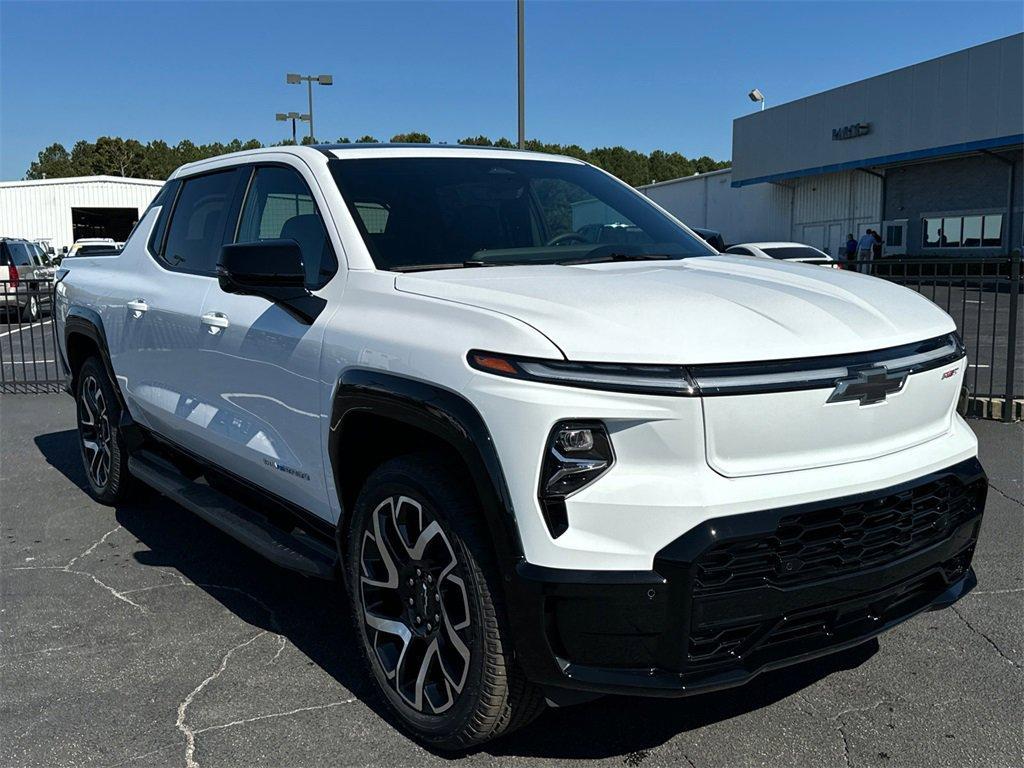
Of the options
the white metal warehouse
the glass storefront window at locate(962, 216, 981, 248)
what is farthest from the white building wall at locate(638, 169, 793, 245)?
the white metal warehouse

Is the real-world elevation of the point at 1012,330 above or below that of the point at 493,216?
below

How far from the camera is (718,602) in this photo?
248 cm

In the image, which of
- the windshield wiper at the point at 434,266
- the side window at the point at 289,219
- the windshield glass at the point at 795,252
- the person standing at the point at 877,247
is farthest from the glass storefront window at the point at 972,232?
the windshield wiper at the point at 434,266

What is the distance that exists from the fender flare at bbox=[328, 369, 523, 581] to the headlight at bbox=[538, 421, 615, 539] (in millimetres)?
107

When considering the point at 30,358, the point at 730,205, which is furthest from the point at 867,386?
the point at 730,205

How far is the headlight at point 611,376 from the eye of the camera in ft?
8.11

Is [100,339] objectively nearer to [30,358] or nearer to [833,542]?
[833,542]

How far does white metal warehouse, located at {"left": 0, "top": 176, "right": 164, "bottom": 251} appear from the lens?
54.2 meters

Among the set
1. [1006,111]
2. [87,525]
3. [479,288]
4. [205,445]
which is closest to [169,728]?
[205,445]

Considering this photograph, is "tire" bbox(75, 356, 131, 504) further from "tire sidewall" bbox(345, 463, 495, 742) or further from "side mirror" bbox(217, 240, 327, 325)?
"tire sidewall" bbox(345, 463, 495, 742)

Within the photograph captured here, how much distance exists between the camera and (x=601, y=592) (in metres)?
2.47

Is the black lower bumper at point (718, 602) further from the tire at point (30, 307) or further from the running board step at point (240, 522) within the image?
the tire at point (30, 307)

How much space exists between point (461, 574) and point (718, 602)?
720mm

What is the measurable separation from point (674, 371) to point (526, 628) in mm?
780
